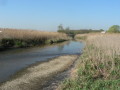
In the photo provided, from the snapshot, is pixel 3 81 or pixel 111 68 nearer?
pixel 111 68

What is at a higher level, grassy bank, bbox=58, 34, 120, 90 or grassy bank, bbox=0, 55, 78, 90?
grassy bank, bbox=58, 34, 120, 90

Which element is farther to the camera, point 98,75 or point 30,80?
point 30,80

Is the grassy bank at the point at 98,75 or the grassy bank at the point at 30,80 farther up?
the grassy bank at the point at 98,75

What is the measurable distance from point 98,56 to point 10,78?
4.20 m

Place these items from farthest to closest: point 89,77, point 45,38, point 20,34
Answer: point 45,38 < point 20,34 < point 89,77

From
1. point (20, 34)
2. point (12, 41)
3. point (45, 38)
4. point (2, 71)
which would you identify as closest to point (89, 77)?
point (2, 71)

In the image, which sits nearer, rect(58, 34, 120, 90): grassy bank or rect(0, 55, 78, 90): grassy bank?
rect(58, 34, 120, 90): grassy bank

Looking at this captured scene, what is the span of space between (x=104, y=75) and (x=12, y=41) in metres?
17.8

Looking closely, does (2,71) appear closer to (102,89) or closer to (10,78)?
(10,78)

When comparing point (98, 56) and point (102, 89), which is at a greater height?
point (98, 56)

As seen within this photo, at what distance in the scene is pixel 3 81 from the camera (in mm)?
10133

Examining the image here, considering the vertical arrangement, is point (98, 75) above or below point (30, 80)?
above

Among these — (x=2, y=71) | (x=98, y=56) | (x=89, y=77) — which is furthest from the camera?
(x=2, y=71)

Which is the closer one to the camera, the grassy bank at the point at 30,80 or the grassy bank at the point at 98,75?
the grassy bank at the point at 98,75
